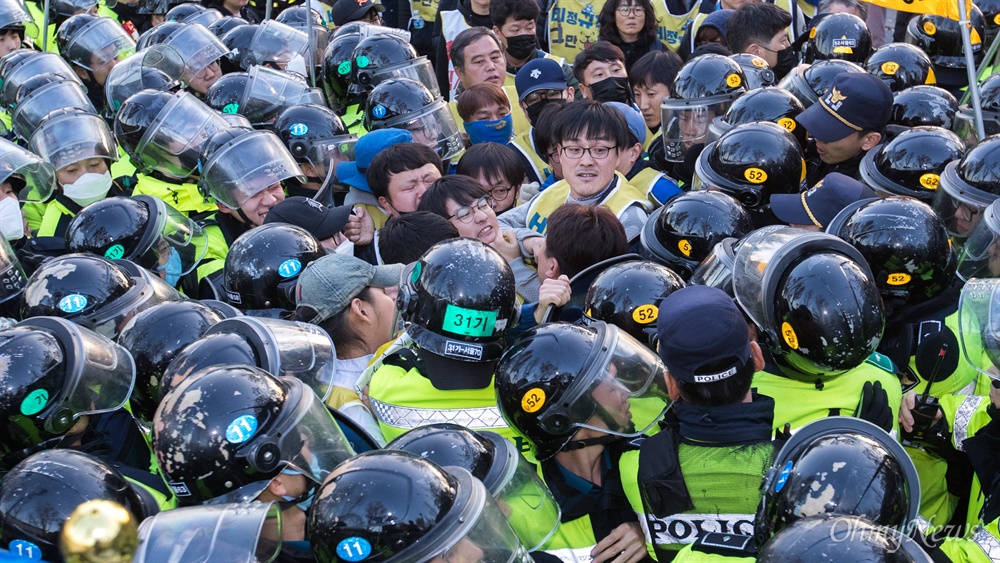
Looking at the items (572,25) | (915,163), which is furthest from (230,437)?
(572,25)

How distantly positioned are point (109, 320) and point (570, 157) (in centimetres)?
226

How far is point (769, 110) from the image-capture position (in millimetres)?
5363

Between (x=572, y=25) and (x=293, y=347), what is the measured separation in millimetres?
5991

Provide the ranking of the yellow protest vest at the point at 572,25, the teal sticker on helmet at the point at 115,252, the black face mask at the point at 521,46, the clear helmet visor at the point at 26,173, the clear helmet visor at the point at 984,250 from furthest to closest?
the yellow protest vest at the point at 572,25 < the black face mask at the point at 521,46 < the clear helmet visor at the point at 26,173 < the teal sticker on helmet at the point at 115,252 < the clear helmet visor at the point at 984,250

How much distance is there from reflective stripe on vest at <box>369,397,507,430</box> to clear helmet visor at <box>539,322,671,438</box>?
0.38 m

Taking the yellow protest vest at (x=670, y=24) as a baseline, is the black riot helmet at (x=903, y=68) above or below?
above

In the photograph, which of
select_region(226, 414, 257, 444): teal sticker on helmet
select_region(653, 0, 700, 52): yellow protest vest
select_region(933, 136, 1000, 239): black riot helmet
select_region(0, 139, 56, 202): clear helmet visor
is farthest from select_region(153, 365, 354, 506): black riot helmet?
select_region(653, 0, 700, 52): yellow protest vest

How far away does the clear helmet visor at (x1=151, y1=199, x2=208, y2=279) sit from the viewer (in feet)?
16.5

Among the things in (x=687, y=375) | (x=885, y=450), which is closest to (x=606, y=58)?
(x=687, y=375)

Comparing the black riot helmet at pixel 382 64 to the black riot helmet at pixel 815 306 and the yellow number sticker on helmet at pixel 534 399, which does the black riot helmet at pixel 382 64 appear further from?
the yellow number sticker on helmet at pixel 534 399

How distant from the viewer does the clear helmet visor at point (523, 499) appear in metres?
2.71

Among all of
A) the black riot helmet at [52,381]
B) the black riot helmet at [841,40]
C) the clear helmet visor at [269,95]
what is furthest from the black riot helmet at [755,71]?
the black riot helmet at [52,381]

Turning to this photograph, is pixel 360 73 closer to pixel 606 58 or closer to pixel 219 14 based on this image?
pixel 606 58

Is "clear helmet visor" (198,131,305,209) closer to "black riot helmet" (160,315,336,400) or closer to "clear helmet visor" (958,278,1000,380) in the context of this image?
"black riot helmet" (160,315,336,400)
